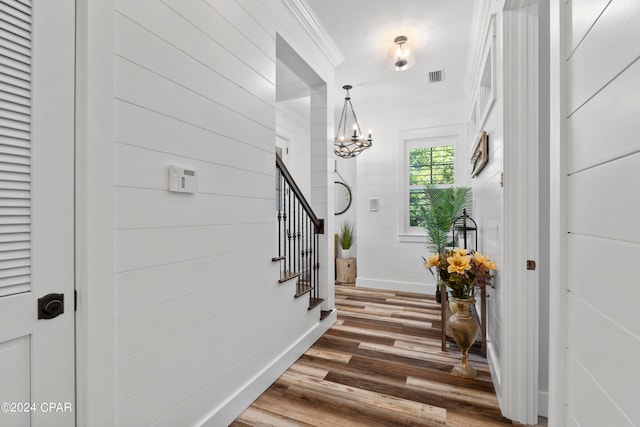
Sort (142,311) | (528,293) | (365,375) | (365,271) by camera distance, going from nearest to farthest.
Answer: (142,311) < (528,293) < (365,375) < (365,271)

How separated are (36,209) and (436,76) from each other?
387 centimetres

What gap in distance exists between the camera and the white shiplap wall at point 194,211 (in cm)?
116

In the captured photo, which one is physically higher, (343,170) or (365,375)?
(343,170)

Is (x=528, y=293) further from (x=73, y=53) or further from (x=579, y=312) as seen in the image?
(x=73, y=53)

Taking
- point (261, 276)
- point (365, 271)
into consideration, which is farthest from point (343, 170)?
point (261, 276)

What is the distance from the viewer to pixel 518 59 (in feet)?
5.55

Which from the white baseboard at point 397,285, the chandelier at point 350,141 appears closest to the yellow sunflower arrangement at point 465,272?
the chandelier at point 350,141

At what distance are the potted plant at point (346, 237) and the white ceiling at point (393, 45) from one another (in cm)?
219

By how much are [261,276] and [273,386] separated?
0.76 metres

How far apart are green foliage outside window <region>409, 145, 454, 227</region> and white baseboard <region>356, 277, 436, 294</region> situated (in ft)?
2.90

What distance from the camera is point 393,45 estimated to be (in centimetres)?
295

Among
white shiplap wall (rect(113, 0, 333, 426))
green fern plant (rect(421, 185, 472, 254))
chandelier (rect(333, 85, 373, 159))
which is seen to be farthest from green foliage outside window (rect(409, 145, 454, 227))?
white shiplap wall (rect(113, 0, 333, 426))

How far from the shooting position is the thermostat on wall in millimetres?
1316

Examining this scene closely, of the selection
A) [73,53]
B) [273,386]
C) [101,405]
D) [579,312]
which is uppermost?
[73,53]
